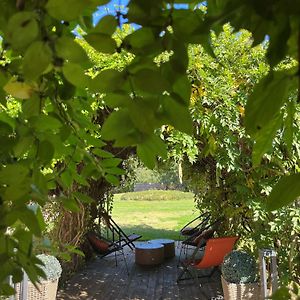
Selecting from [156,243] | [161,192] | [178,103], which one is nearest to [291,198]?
[178,103]

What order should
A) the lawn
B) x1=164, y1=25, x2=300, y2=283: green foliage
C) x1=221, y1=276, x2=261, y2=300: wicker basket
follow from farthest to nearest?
the lawn, x1=221, y1=276, x2=261, y2=300: wicker basket, x1=164, y1=25, x2=300, y2=283: green foliage

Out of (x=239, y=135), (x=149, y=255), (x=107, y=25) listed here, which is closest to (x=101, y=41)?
(x=107, y=25)

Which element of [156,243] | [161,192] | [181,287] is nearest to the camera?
[181,287]

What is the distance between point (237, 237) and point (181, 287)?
40.1 inches

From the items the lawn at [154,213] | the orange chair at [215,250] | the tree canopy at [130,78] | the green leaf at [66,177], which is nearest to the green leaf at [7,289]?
the tree canopy at [130,78]

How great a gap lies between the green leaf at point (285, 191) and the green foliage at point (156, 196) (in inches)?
670

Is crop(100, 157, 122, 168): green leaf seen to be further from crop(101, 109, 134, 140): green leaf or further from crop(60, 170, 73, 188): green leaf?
crop(101, 109, 134, 140): green leaf

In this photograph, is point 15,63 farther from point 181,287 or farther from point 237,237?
point 181,287

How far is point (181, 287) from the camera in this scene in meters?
5.09

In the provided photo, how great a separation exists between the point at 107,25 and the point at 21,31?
0.31 ft

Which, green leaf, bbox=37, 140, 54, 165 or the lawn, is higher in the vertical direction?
green leaf, bbox=37, 140, 54, 165

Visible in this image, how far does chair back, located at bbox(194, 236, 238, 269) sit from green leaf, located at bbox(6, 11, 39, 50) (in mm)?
4504

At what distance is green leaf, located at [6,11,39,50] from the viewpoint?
24cm

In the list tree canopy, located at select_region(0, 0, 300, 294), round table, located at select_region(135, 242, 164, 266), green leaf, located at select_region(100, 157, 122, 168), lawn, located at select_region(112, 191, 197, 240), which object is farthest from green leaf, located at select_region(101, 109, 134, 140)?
lawn, located at select_region(112, 191, 197, 240)
